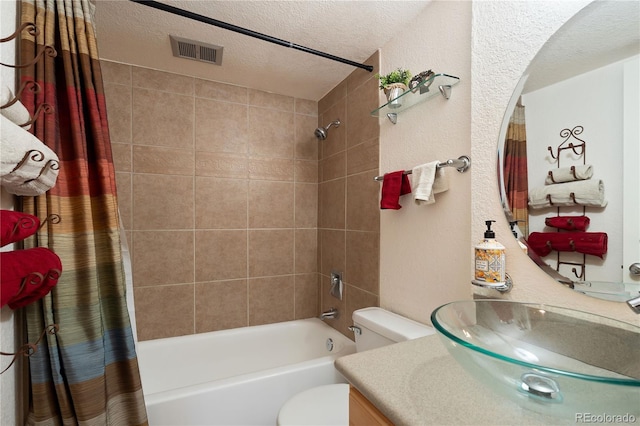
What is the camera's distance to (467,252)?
3.74ft

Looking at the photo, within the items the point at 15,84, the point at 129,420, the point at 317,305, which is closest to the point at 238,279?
the point at 317,305

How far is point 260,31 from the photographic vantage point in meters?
1.56

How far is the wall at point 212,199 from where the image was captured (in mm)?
1869

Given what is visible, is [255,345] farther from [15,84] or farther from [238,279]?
[15,84]

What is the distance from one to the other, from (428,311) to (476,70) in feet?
3.27

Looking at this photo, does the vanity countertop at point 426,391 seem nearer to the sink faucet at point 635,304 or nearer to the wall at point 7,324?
the sink faucet at point 635,304

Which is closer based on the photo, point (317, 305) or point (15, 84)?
point (15, 84)

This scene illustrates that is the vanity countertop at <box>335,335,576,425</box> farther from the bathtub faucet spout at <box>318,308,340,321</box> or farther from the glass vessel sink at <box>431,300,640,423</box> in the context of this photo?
the bathtub faucet spout at <box>318,308,340,321</box>

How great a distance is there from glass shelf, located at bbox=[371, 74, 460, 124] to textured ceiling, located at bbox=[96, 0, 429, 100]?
404 millimetres

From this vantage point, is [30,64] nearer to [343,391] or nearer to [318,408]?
[318,408]

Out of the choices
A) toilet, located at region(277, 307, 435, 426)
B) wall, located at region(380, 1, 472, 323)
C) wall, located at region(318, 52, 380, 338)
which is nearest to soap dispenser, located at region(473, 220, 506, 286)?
wall, located at region(380, 1, 472, 323)

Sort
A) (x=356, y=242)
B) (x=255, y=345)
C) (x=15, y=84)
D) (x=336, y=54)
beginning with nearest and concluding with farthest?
1. (x=15, y=84)
2. (x=336, y=54)
3. (x=356, y=242)
4. (x=255, y=345)

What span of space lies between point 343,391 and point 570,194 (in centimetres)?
116

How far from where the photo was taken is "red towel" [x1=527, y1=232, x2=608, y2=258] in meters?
0.77
